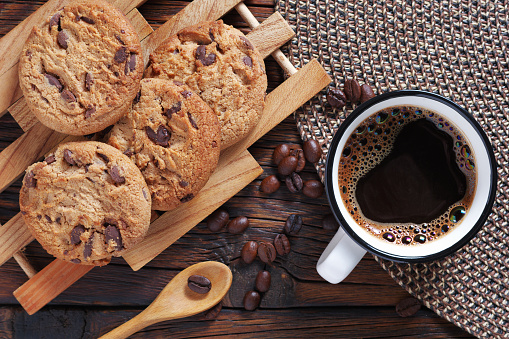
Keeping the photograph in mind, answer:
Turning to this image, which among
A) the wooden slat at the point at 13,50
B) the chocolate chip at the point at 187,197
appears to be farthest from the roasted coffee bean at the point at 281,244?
the wooden slat at the point at 13,50

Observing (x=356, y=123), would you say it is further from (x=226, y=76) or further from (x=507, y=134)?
(x=507, y=134)

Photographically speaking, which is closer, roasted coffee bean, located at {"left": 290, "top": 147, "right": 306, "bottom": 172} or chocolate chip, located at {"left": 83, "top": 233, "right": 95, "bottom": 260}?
chocolate chip, located at {"left": 83, "top": 233, "right": 95, "bottom": 260}

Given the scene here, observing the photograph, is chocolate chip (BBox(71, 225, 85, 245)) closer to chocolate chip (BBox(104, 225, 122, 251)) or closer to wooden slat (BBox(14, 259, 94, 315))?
chocolate chip (BBox(104, 225, 122, 251))

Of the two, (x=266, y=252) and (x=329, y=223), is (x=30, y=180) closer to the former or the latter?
(x=266, y=252)

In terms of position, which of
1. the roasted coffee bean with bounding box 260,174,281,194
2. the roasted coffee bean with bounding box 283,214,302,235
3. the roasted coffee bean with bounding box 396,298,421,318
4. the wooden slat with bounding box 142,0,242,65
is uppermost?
the wooden slat with bounding box 142,0,242,65

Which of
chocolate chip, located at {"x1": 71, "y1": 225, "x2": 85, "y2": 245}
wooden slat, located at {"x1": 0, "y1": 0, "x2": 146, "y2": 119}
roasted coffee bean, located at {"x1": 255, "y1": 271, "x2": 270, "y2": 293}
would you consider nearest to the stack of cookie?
chocolate chip, located at {"x1": 71, "y1": 225, "x2": 85, "y2": 245}

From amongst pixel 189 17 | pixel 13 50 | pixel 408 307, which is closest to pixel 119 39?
pixel 189 17

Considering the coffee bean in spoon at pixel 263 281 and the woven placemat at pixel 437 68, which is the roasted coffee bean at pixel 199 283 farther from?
the woven placemat at pixel 437 68
